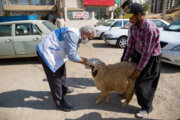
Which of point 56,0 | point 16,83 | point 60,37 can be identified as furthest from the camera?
point 56,0

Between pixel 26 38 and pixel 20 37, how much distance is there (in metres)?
0.25

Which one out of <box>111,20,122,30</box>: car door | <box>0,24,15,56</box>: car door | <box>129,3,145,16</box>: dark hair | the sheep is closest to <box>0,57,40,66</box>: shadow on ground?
<box>0,24,15,56</box>: car door

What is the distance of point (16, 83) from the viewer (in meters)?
4.18

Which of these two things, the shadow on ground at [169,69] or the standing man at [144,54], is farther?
the shadow on ground at [169,69]

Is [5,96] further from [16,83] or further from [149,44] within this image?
[149,44]

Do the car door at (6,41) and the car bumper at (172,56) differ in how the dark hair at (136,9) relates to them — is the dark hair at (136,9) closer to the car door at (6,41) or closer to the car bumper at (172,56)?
the car bumper at (172,56)

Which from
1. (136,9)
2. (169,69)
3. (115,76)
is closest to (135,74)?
(115,76)

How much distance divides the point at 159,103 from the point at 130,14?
2.21m

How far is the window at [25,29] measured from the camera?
557cm

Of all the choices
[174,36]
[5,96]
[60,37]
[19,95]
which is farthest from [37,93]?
[174,36]

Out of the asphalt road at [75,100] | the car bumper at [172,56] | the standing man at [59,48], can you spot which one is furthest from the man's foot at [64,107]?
the car bumper at [172,56]

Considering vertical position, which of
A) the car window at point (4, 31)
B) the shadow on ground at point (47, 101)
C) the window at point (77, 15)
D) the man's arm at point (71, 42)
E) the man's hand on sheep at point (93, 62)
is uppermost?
the window at point (77, 15)

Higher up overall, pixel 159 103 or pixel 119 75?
pixel 119 75

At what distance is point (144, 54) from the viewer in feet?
7.20
